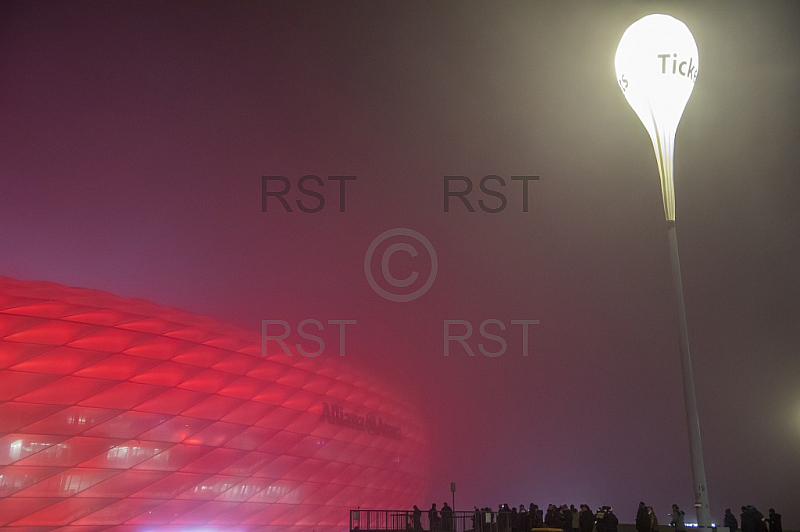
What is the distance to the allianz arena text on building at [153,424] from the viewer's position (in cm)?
1905

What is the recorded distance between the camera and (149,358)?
2247 cm

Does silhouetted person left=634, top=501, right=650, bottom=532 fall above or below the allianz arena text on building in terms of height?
below

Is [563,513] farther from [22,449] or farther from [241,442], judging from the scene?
[22,449]

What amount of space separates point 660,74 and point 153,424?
19520 millimetres

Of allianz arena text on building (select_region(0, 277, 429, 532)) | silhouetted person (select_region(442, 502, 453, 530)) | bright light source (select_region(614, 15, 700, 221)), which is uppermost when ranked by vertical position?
bright light source (select_region(614, 15, 700, 221))

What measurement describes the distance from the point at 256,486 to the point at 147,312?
27.5 feet

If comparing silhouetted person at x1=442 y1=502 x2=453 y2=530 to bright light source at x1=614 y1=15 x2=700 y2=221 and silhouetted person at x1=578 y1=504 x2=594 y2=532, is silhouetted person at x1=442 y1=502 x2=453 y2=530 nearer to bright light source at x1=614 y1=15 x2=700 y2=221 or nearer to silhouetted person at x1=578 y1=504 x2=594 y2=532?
silhouetted person at x1=578 y1=504 x2=594 y2=532

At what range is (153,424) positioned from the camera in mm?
21859

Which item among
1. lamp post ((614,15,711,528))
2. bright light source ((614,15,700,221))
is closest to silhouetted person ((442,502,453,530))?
lamp post ((614,15,711,528))

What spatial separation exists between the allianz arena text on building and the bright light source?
18.6m

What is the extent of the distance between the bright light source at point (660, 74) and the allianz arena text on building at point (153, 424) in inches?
731

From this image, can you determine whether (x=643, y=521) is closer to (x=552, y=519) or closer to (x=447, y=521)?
(x=552, y=519)

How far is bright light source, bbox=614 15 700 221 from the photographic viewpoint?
12578 millimetres

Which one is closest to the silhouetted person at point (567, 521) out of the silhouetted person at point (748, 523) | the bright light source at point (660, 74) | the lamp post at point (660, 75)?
the silhouetted person at point (748, 523)
